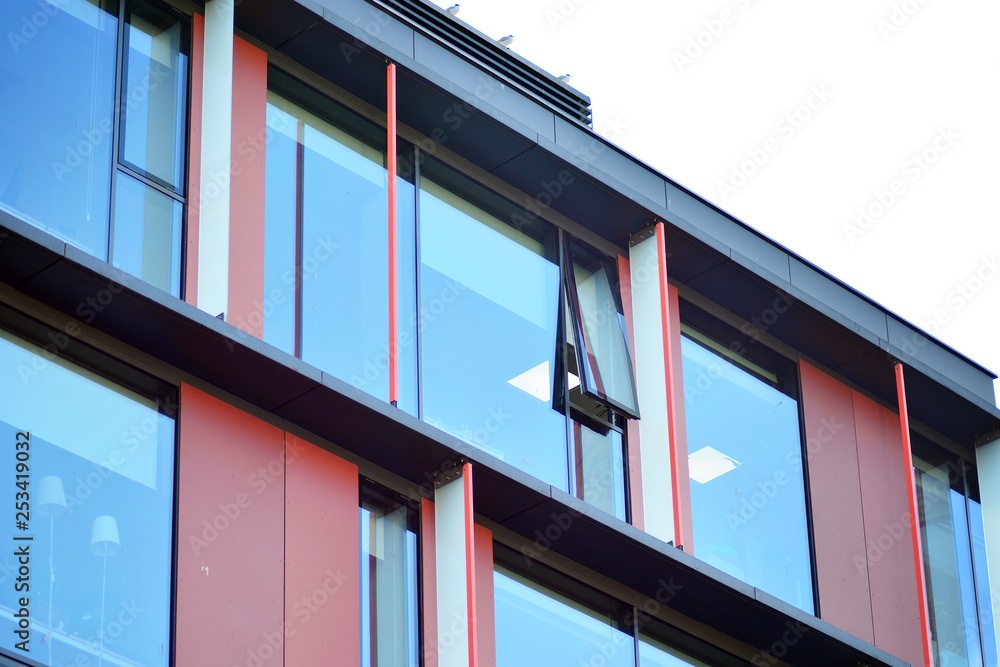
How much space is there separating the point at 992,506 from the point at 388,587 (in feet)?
28.4

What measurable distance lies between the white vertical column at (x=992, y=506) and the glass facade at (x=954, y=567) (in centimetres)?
7

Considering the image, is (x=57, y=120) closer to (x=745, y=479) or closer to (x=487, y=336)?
(x=487, y=336)

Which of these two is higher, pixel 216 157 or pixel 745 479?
pixel 216 157

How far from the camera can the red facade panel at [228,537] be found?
1295 centimetres

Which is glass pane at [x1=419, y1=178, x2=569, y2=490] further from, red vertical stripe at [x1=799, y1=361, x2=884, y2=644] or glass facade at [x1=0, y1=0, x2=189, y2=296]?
red vertical stripe at [x1=799, y1=361, x2=884, y2=644]

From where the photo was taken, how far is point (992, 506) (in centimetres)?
2028

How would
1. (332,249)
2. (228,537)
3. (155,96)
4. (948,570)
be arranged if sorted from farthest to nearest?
(948,570) < (332,249) < (155,96) < (228,537)

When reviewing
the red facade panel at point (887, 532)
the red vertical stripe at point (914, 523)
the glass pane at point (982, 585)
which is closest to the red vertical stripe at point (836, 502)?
the red facade panel at point (887, 532)

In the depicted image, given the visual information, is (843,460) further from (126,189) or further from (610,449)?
(126,189)

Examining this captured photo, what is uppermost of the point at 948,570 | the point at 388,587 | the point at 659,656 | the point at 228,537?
the point at 948,570

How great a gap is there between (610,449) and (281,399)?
3929 millimetres

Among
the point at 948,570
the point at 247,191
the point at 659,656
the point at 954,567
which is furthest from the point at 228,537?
the point at 954,567

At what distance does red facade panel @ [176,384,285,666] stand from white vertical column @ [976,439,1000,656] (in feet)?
30.4

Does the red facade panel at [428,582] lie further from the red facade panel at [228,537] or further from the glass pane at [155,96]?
the glass pane at [155,96]
